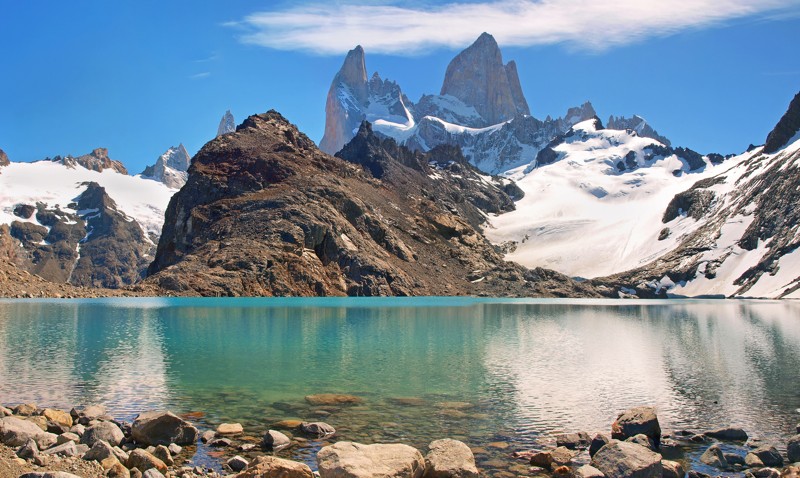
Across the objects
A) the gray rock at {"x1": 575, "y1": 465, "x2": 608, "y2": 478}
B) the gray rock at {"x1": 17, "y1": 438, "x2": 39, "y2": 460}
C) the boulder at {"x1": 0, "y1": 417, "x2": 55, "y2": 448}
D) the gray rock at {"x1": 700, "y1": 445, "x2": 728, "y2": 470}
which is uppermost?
the boulder at {"x1": 0, "y1": 417, "x2": 55, "y2": 448}

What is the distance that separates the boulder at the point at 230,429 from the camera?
26.2 metres

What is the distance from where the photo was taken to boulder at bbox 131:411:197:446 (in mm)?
24141

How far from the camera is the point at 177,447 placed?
23.7 metres

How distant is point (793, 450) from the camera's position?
24.0 meters

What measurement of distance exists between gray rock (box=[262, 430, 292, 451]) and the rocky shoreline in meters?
0.04

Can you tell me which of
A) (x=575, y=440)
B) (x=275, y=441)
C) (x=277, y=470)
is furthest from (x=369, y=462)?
(x=575, y=440)

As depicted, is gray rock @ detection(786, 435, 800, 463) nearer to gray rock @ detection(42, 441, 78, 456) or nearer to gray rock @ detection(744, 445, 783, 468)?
gray rock @ detection(744, 445, 783, 468)

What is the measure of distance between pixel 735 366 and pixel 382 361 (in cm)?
2424

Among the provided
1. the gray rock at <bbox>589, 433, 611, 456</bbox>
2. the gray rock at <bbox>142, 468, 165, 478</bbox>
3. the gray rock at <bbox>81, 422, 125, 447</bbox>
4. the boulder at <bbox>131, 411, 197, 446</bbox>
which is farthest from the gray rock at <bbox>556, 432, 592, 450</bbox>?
the gray rock at <bbox>81, 422, 125, 447</bbox>

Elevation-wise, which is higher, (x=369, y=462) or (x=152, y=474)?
(x=369, y=462)

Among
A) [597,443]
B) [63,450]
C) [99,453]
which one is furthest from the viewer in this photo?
[597,443]

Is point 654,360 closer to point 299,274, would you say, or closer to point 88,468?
point 88,468

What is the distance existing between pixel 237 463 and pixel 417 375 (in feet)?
65.7

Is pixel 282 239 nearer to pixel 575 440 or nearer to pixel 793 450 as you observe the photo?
pixel 575 440
